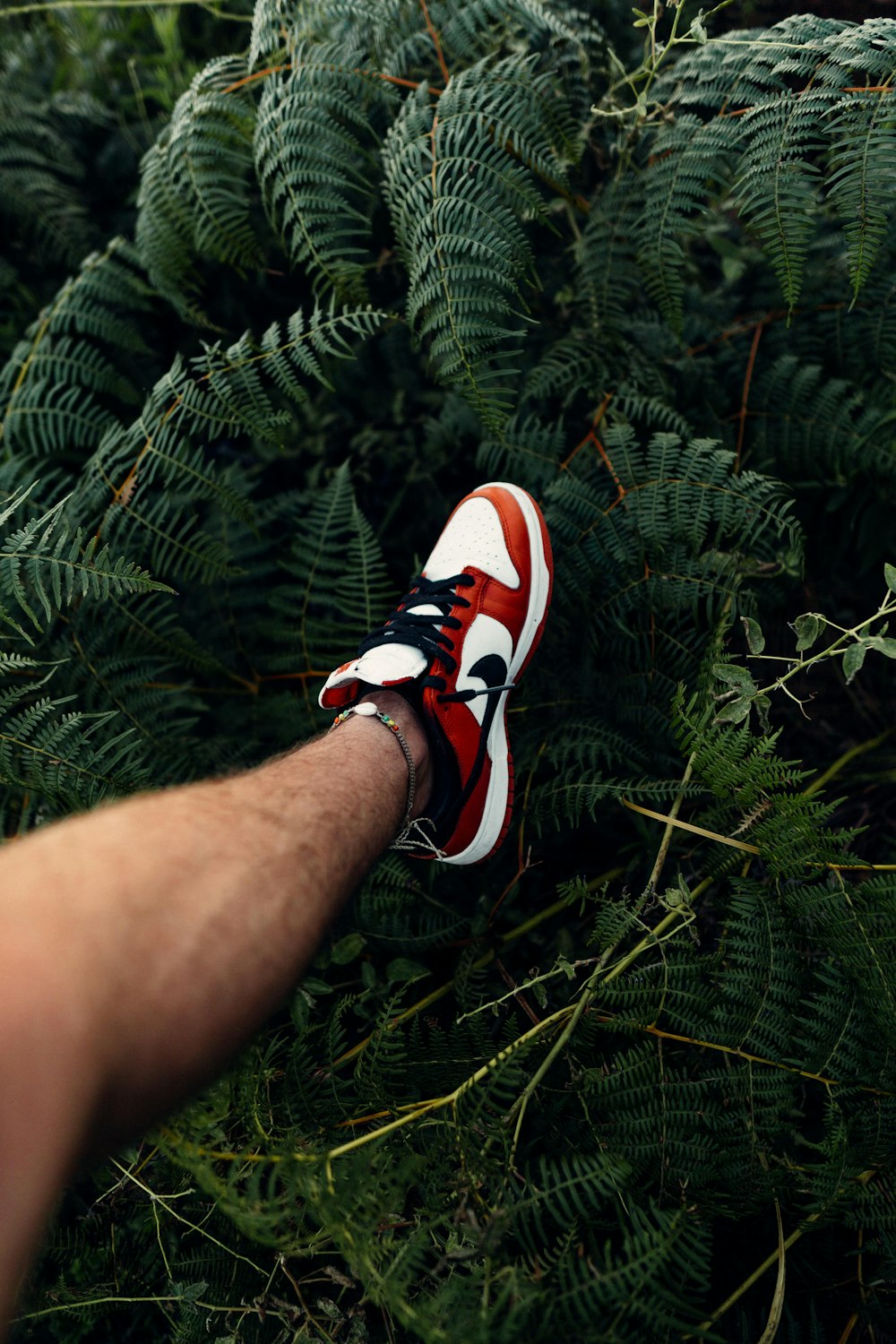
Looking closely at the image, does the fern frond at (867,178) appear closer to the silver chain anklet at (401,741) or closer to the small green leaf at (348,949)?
the silver chain anklet at (401,741)

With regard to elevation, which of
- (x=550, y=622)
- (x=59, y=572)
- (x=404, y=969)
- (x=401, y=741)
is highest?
(x=59, y=572)

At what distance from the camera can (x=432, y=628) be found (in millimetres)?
1800

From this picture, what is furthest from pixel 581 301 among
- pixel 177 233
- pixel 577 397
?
pixel 177 233

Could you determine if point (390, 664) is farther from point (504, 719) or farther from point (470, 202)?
point (470, 202)

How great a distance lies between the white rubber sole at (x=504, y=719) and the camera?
68.3 inches

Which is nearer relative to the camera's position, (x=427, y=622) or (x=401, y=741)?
(x=401, y=741)

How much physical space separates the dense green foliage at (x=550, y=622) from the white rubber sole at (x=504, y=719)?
67 mm

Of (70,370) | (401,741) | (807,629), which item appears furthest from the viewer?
(70,370)

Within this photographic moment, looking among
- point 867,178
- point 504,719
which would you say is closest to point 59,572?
point 504,719

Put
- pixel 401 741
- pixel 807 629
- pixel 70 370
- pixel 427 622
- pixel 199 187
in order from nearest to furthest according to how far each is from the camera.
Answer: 1. pixel 807 629
2. pixel 401 741
3. pixel 427 622
4. pixel 199 187
5. pixel 70 370

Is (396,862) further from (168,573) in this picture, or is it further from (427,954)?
(168,573)

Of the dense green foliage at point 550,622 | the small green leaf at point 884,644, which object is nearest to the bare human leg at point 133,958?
the dense green foliage at point 550,622

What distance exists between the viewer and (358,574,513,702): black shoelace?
174 cm

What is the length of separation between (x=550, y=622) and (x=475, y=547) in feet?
0.89
